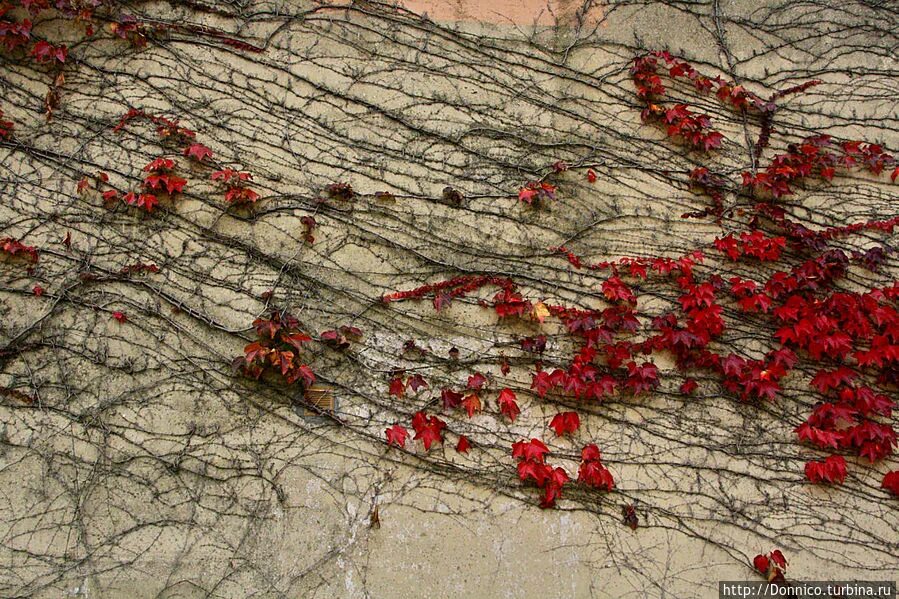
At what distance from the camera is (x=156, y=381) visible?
11.3 feet

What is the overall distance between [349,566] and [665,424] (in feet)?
5.55

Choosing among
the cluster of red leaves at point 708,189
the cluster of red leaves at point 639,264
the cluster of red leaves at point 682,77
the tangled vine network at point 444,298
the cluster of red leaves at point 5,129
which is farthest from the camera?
the cluster of red leaves at point 682,77

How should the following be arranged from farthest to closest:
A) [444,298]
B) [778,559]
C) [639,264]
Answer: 1. [639,264]
2. [444,298]
3. [778,559]

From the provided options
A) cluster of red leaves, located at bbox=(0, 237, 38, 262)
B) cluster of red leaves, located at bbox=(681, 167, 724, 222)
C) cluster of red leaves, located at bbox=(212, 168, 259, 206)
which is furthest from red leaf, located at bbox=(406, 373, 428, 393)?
cluster of red leaves, located at bbox=(0, 237, 38, 262)

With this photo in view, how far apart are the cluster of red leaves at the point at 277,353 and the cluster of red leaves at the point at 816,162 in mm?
2602

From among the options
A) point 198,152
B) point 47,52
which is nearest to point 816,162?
point 198,152

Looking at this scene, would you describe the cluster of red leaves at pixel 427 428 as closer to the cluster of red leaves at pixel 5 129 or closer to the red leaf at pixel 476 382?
the red leaf at pixel 476 382

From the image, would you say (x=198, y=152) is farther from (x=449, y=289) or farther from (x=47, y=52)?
(x=449, y=289)

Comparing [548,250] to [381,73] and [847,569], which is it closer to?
[381,73]

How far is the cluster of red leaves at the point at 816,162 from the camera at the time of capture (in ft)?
13.2

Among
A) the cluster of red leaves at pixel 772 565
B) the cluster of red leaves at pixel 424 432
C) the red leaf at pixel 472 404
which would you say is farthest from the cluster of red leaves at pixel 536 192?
the cluster of red leaves at pixel 772 565

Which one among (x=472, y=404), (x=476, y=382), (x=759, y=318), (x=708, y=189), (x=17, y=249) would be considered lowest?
(x=472, y=404)

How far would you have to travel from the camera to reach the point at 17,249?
3.49 m

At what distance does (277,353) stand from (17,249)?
1.38m
